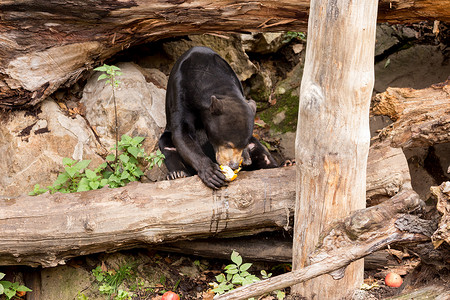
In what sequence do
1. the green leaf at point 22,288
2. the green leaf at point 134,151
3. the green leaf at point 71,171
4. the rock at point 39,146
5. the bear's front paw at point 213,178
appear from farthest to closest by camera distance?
the rock at point 39,146 < the green leaf at point 134,151 < the green leaf at point 71,171 < the green leaf at point 22,288 < the bear's front paw at point 213,178

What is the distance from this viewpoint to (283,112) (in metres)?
7.28

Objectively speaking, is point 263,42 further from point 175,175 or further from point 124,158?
point 124,158

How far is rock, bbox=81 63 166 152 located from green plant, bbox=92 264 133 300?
4.99ft

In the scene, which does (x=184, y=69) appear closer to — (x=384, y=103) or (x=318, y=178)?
(x=384, y=103)

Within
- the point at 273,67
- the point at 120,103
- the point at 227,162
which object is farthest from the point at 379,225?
the point at 273,67

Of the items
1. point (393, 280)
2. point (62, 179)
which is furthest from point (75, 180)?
point (393, 280)

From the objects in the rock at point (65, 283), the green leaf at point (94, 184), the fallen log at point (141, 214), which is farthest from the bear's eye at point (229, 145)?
the rock at point (65, 283)

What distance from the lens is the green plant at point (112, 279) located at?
15.0 ft

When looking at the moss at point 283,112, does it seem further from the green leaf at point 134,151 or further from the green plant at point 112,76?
the green leaf at point 134,151

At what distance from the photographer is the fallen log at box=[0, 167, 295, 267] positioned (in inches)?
166

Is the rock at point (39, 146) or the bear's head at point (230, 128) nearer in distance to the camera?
the bear's head at point (230, 128)

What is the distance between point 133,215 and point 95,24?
2.15 m

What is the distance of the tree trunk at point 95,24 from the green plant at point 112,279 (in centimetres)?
201

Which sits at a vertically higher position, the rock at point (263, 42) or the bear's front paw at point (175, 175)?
the rock at point (263, 42)
